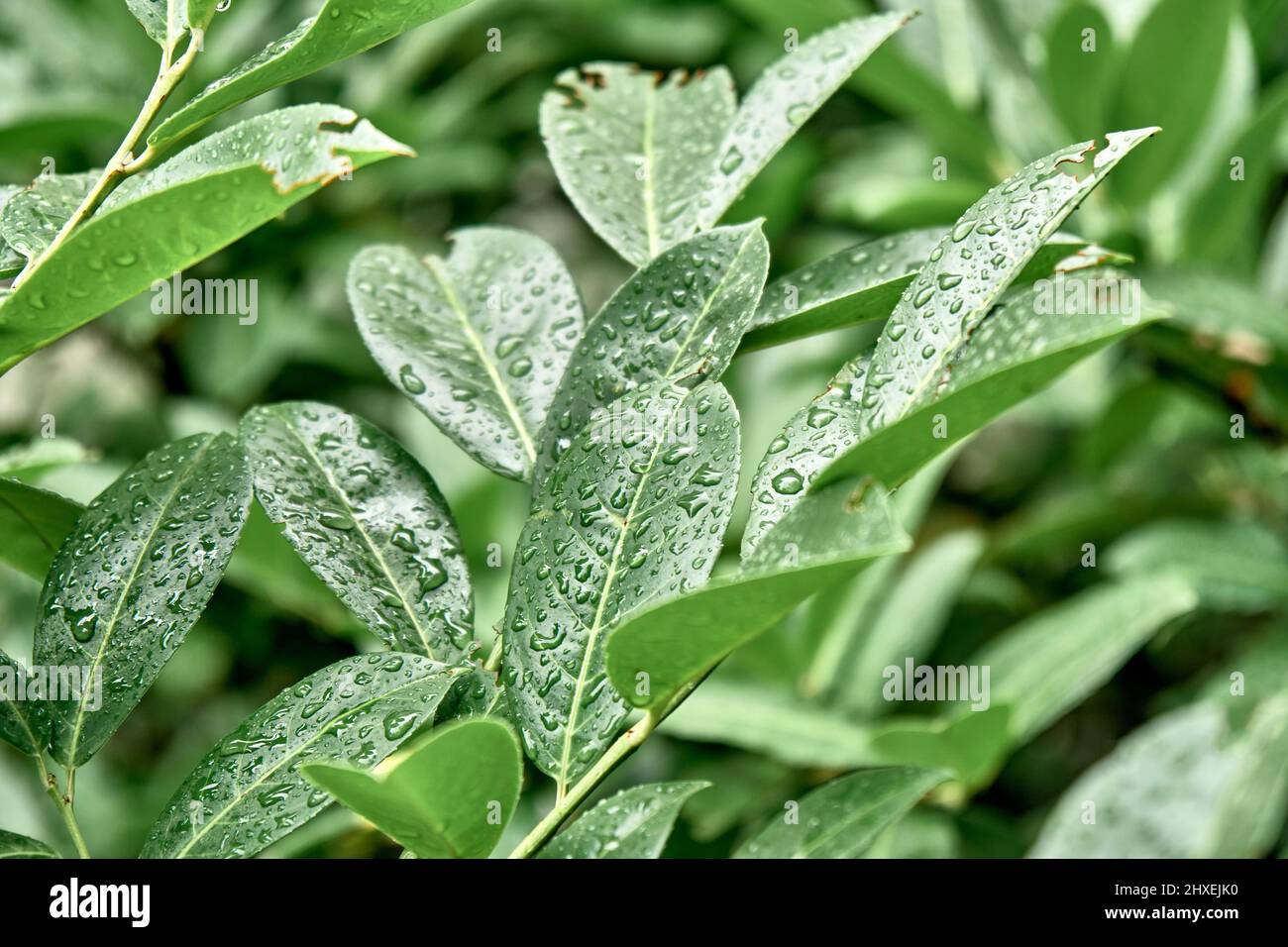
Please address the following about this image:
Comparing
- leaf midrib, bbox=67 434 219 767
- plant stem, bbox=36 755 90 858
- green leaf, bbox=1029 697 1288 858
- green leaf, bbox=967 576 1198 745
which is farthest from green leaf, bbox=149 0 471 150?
green leaf, bbox=967 576 1198 745

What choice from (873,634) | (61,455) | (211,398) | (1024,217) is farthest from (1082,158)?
(211,398)

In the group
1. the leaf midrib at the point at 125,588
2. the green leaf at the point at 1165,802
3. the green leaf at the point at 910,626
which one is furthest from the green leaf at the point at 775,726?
the leaf midrib at the point at 125,588

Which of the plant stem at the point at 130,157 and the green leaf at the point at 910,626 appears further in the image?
the green leaf at the point at 910,626

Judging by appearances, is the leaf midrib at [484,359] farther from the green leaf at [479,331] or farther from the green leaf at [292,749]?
the green leaf at [292,749]

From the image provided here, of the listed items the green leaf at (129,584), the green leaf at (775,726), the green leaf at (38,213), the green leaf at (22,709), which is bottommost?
→ the green leaf at (775,726)

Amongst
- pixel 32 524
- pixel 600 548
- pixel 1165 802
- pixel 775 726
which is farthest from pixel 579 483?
pixel 775 726

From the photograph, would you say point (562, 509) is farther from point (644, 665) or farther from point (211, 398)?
point (211, 398)
